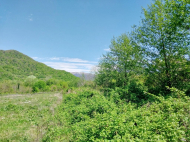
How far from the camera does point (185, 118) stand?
3211 mm

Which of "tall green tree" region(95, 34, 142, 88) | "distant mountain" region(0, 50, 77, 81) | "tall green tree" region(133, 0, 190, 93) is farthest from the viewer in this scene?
"distant mountain" region(0, 50, 77, 81)

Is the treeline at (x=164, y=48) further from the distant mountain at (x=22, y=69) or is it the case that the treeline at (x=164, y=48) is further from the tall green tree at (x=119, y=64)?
the distant mountain at (x=22, y=69)

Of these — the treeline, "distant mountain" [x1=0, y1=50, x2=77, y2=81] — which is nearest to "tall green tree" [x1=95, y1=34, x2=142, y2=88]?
the treeline

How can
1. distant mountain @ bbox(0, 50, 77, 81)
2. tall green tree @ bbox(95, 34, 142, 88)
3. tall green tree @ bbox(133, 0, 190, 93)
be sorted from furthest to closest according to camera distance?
distant mountain @ bbox(0, 50, 77, 81)
tall green tree @ bbox(95, 34, 142, 88)
tall green tree @ bbox(133, 0, 190, 93)

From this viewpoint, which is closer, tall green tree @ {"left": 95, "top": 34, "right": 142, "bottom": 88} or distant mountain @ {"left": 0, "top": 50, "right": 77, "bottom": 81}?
tall green tree @ {"left": 95, "top": 34, "right": 142, "bottom": 88}

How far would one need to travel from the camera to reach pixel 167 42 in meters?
8.43

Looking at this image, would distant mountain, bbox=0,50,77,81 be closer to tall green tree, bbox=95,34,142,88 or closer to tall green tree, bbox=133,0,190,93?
tall green tree, bbox=95,34,142,88

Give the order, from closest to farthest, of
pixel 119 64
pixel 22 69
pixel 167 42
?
1. pixel 167 42
2. pixel 119 64
3. pixel 22 69

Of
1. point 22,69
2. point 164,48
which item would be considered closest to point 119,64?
point 164,48

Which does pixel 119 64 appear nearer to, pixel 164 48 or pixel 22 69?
pixel 164 48

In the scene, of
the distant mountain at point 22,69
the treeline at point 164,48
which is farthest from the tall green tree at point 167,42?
the distant mountain at point 22,69

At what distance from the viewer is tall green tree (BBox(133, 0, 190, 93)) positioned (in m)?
7.64

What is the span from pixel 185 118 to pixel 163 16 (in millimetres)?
8224

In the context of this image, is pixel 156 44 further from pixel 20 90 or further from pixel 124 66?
pixel 20 90
